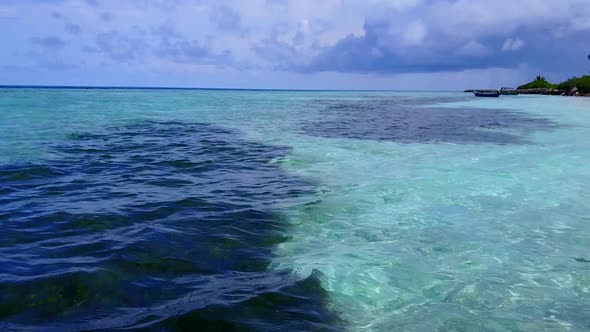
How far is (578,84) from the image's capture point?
8862cm

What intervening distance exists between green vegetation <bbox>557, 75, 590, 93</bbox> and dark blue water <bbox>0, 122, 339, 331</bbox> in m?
93.5

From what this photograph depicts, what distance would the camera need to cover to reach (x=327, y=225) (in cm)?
759

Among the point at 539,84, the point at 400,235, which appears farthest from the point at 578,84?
the point at 400,235

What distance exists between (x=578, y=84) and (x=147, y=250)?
103 meters

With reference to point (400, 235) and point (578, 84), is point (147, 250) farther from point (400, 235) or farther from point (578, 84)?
point (578, 84)

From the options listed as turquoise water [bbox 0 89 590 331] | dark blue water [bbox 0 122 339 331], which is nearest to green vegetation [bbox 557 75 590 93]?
turquoise water [bbox 0 89 590 331]

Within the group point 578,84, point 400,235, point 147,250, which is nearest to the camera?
point 147,250

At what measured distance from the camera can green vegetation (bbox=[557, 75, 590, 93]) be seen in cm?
8488

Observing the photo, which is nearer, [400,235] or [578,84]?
[400,235]

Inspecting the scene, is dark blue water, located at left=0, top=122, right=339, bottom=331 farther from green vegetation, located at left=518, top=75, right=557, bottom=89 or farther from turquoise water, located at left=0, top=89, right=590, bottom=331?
green vegetation, located at left=518, top=75, right=557, bottom=89

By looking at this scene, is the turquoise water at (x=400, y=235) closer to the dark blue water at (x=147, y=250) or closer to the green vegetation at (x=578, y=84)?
the dark blue water at (x=147, y=250)

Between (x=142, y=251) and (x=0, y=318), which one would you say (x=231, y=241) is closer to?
(x=142, y=251)

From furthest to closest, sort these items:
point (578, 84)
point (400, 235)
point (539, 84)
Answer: point (539, 84), point (578, 84), point (400, 235)

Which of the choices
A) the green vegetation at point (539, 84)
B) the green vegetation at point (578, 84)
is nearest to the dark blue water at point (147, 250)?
the green vegetation at point (578, 84)
